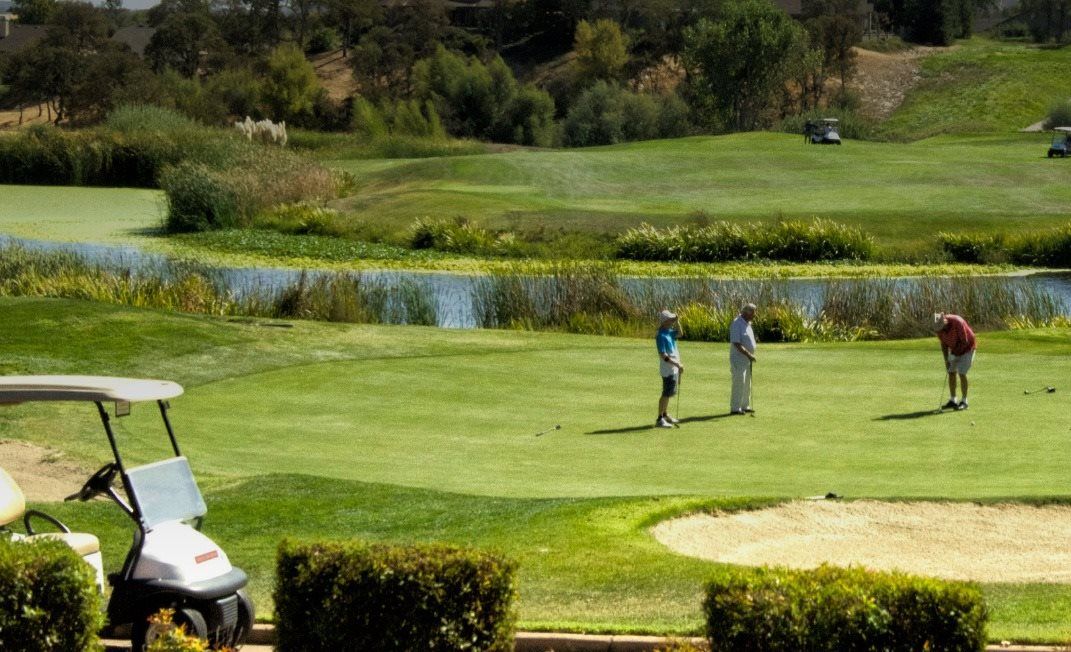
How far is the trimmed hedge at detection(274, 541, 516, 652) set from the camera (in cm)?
969

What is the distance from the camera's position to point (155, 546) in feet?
36.5

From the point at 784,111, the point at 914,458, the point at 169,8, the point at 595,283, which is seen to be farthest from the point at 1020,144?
the point at 169,8

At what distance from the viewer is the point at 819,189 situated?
228 feet

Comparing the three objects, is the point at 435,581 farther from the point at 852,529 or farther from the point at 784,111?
the point at 784,111

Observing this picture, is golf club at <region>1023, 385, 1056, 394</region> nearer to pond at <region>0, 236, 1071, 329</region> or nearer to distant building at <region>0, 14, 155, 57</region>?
pond at <region>0, 236, 1071, 329</region>

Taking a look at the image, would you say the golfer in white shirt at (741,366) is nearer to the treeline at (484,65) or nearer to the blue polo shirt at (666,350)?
the blue polo shirt at (666,350)

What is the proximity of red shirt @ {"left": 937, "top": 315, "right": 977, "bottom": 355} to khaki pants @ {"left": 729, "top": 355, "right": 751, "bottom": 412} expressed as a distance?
3.17 meters

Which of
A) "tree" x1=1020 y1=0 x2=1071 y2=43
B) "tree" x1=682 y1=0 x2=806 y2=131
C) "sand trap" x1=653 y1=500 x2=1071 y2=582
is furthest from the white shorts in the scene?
"tree" x1=1020 y1=0 x2=1071 y2=43

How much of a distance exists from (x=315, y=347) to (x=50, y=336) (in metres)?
4.58

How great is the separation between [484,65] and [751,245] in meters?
90.0

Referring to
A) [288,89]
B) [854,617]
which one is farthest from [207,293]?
[288,89]

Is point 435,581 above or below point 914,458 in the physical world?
above

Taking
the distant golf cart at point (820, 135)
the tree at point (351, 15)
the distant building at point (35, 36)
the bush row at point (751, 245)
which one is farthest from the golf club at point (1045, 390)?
the distant building at point (35, 36)

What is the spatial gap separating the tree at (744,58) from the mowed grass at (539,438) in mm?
81462
